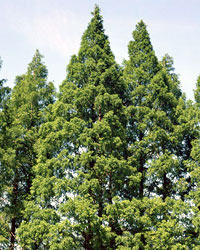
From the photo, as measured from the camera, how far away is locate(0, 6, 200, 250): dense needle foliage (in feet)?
38.2

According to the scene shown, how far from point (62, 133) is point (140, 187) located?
16.5 feet

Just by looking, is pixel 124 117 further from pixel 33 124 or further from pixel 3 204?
pixel 3 204

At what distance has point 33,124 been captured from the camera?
17.0 meters

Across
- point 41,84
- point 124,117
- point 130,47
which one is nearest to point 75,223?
point 124,117

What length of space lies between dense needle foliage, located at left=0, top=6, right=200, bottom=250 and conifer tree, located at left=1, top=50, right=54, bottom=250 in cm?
6

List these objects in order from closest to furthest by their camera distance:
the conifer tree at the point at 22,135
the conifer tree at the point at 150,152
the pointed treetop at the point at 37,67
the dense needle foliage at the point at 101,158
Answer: the dense needle foliage at the point at 101,158 → the conifer tree at the point at 150,152 → the conifer tree at the point at 22,135 → the pointed treetop at the point at 37,67

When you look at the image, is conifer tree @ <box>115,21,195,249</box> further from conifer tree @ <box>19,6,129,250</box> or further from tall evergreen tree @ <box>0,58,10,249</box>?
tall evergreen tree @ <box>0,58,10,249</box>

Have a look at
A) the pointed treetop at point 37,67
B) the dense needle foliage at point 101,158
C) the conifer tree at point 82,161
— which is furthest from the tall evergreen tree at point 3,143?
the pointed treetop at point 37,67

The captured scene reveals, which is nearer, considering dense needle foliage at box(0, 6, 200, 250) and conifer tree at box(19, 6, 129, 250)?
conifer tree at box(19, 6, 129, 250)

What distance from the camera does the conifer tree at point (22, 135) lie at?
13977 mm

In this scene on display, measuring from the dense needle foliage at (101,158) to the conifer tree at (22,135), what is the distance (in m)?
0.06

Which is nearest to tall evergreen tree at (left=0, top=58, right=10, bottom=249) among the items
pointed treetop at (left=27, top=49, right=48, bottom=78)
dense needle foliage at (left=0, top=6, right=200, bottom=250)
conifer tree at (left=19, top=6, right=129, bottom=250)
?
dense needle foliage at (left=0, top=6, right=200, bottom=250)

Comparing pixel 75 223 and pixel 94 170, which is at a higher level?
pixel 94 170

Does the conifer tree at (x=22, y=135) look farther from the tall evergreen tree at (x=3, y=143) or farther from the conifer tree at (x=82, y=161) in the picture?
the conifer tree at (x=82, y=161)
